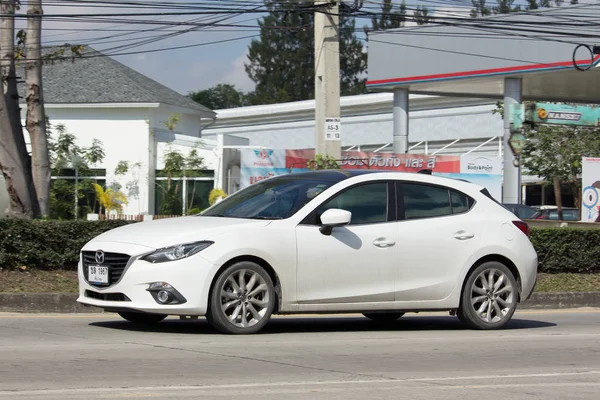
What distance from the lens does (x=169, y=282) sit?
948 cm

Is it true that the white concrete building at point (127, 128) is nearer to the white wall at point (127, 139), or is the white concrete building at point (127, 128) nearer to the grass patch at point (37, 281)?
the white wall at point (127, 139)

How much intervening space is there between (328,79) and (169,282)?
10.8 metres

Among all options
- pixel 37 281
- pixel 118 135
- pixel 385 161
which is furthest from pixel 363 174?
pixel 118 135

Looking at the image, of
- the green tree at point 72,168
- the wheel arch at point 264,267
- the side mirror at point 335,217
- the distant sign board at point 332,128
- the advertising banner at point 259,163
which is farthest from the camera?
the green tree at point 72,168

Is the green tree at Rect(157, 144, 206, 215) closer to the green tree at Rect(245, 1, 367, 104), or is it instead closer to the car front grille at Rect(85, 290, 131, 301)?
the car front grille at Rect(85, 290, 131, 301)

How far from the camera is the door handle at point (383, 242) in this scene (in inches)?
416

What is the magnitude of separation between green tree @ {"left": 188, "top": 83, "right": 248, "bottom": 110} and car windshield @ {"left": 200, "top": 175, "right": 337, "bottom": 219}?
298ft

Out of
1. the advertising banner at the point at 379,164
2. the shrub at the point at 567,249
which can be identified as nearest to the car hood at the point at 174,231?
the shrub at the point at 567,249

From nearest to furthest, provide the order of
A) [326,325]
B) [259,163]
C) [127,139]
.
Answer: [326,325] < [259,163] < [127,139]

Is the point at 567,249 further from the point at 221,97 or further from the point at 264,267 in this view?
the point at 221,97

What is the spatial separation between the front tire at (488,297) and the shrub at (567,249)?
6.60 meters

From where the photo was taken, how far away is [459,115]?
175 ft

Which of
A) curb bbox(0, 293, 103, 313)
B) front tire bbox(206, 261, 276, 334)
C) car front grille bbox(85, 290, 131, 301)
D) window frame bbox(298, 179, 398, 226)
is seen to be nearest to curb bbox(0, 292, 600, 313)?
curb bbox(0, 293, 103, 313)

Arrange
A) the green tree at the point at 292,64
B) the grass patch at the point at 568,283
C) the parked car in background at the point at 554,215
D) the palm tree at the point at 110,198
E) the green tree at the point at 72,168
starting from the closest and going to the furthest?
the grass patch at the point at 568,283 < the parked car in background at the point at 554,215 < the palm tree at the point at 110,198 < the green tree at the point at 72,168 < the green tree at the point at 292,64
